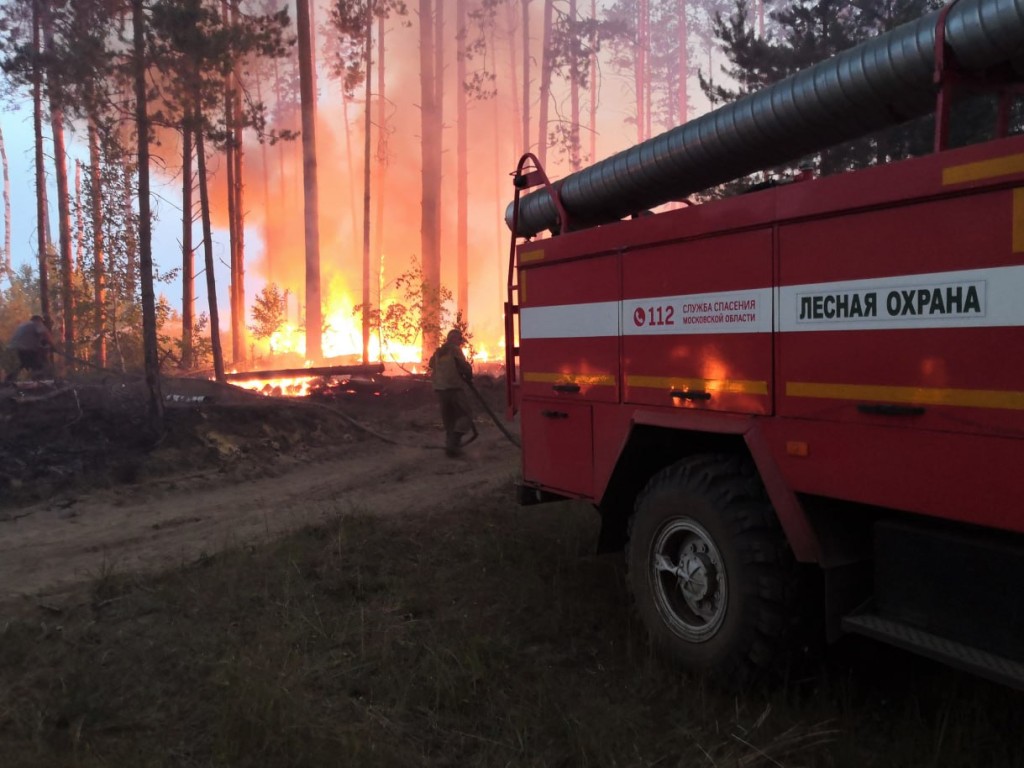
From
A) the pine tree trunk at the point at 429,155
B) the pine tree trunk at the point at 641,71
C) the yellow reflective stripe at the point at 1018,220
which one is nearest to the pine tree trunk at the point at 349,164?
the pine tree trunk at the point at 429,155

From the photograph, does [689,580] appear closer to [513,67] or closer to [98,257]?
[98,257]

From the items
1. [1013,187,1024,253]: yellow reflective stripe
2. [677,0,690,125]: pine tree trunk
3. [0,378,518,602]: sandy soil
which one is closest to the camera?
[1013,187,1024,253]: yellow reflective stripe

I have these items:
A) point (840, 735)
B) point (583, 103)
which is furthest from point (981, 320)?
point (583, 103)

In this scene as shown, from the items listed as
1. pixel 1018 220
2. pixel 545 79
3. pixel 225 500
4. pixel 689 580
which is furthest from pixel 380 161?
pixel 1018 220

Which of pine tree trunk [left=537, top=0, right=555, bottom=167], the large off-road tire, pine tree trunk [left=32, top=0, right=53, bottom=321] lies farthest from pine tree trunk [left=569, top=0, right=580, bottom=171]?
the large off-road tire

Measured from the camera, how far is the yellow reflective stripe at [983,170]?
2.57m

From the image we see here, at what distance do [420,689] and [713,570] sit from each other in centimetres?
160

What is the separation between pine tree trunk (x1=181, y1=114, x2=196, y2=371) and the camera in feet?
50.3

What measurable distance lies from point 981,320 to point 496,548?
3951mm

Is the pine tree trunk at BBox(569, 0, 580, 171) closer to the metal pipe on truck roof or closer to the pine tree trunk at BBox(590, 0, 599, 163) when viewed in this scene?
the pine tree trunk at BBox(590, 0, 599, 163)

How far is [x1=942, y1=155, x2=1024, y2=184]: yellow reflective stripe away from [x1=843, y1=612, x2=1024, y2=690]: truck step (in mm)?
1733

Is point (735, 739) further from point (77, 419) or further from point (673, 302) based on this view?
point (77, 419)

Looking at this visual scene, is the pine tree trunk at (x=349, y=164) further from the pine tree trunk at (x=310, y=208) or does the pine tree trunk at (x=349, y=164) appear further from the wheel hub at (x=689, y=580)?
the wheel hub at (x=689, y=580)

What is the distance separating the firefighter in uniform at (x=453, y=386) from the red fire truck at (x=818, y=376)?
634 cm
